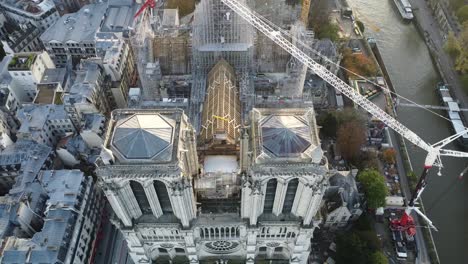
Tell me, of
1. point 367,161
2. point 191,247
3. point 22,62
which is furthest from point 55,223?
point 367,161

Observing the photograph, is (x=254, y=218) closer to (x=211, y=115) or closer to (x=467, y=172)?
(x=211, y=115)

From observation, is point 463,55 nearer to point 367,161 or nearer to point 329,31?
point 329,31

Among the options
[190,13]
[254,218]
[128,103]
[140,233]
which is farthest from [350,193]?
[190,13]

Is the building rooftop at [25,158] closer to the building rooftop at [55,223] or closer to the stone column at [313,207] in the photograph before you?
the building rooftop at [55,223]

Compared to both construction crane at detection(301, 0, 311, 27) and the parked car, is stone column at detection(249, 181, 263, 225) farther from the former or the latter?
construction crane at detection(301, 0, 311, 27)

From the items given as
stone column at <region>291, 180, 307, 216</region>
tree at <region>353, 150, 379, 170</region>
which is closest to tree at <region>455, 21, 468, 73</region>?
tree at <region>353, 150, 379, 170</region>

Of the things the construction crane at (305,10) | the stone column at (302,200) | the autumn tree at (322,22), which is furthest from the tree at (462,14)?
the stone column at (302,200)
